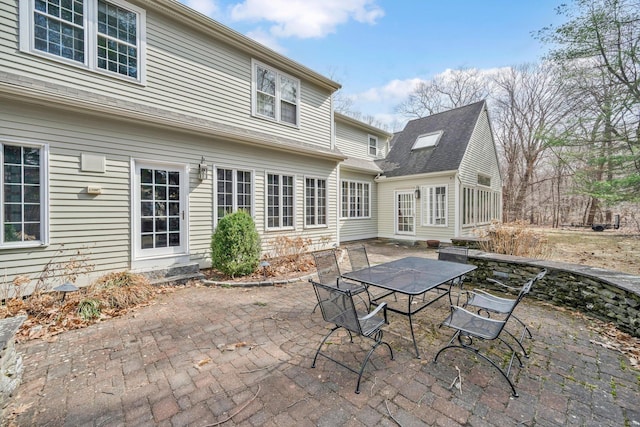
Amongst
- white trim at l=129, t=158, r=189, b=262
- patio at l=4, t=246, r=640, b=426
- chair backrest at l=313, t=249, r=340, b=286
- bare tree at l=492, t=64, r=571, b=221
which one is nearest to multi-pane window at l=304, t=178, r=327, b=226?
white trim at l=129, t=158, r=189, b=262

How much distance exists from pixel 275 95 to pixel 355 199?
6.03m

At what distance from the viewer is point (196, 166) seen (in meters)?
6.55

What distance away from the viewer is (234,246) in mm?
6023

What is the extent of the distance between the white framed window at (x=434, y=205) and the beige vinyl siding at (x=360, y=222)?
94.2 inches

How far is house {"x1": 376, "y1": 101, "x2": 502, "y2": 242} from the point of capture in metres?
11.5

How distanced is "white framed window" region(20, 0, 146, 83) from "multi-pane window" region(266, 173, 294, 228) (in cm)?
401

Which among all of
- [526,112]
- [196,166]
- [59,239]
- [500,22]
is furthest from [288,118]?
[526,112]

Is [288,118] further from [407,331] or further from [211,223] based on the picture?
[407,331]

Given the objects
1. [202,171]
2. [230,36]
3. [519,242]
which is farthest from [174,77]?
[519,242]

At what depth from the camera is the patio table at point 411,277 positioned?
3.29 meters

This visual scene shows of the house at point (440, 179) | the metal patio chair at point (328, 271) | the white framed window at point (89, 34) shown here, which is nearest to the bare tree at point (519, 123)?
the house at point (440, 179)

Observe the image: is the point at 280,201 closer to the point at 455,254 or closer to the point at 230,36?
the point at 230,36

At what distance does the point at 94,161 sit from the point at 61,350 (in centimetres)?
355

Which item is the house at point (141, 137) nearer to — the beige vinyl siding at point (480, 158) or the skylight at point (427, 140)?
the skylight at point (427, 140)
